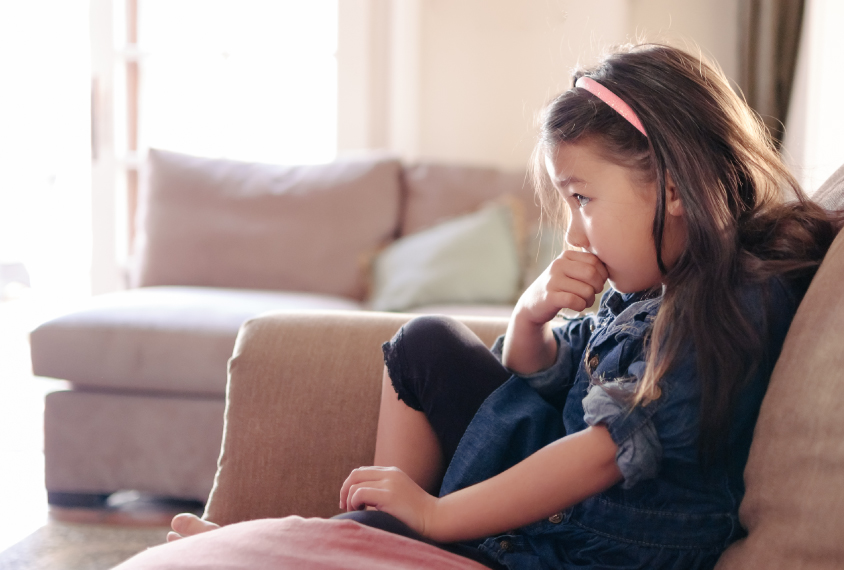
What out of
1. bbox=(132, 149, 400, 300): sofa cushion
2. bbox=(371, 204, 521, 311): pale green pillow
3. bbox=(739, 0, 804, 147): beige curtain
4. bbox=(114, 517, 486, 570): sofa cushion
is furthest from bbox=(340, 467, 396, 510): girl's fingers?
bbox=(739, 0, 804, 147): beige curtain

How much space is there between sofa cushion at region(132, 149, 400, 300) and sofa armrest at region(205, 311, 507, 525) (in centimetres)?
130

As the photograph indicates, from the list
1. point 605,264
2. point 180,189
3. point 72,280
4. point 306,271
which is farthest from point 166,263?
point 72,280

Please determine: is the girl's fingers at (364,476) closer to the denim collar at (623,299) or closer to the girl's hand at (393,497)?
the girl's hand at (393,497)

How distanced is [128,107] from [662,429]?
9.93 feet

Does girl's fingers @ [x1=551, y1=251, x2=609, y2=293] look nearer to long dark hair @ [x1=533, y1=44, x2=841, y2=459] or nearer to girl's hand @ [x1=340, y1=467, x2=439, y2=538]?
long dark hair @ [x1=533, y1=44, x2=841, y2=459]

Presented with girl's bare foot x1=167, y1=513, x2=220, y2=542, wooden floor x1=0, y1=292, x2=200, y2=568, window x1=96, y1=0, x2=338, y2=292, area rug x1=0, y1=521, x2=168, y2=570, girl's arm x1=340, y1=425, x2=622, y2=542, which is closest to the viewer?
girl's arm x1=340, y1=425, x2=622, y2=542

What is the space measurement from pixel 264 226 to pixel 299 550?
1.85 meters

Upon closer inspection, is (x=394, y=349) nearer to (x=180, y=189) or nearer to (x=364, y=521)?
(x=364, y=521)

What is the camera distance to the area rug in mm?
1627

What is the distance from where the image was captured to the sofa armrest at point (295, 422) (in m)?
1.08

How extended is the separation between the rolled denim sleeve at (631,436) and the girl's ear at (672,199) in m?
0.22

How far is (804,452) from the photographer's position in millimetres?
713

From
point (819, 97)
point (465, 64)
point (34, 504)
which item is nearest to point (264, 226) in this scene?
point (34, 504)

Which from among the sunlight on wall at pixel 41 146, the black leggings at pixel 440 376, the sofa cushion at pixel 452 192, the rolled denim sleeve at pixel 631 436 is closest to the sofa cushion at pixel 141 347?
the sofa cushion at pixel 452 192
